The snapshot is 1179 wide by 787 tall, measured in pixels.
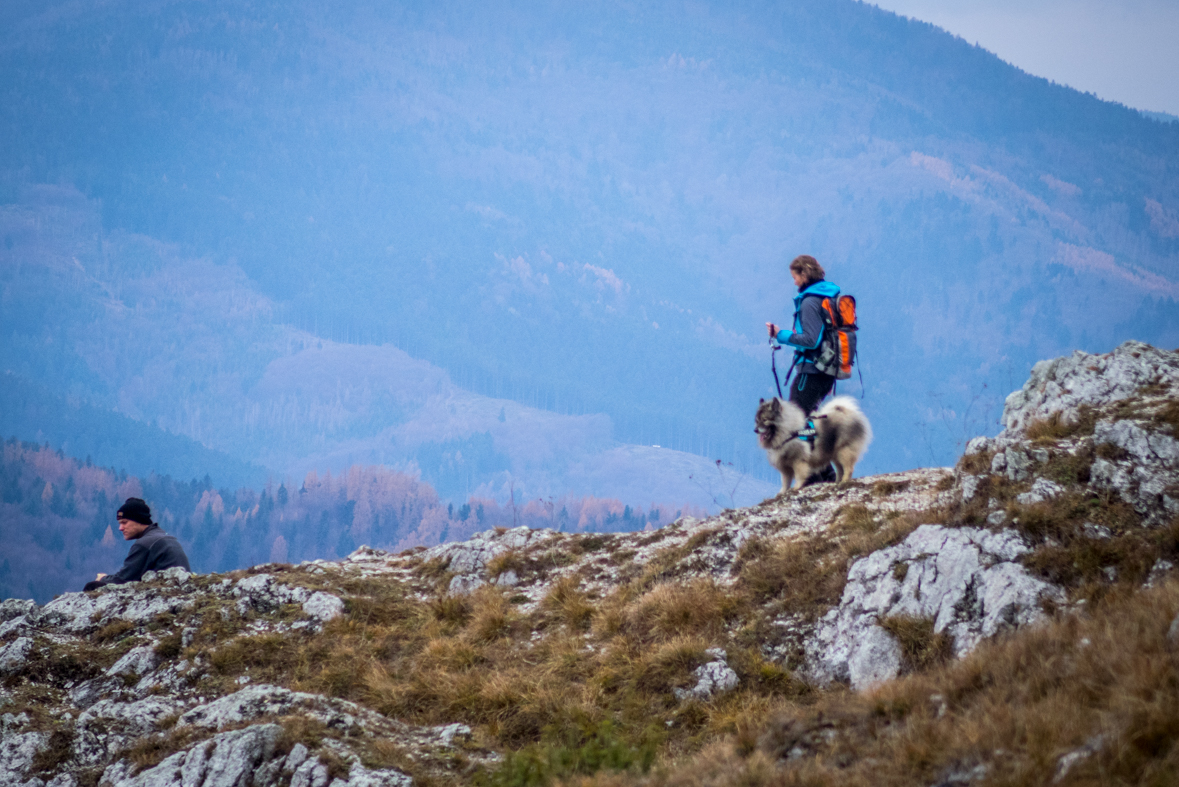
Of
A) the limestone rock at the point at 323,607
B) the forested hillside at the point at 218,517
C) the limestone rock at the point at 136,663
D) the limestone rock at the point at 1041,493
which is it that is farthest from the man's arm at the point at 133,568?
the forested hillside at the point at 218,517

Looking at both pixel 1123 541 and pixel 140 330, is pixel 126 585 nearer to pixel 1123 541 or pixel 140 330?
pixel 1123 541

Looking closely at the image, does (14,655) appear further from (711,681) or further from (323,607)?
(711,681)

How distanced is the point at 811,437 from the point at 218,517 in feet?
398

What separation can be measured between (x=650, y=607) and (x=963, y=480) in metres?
4.05

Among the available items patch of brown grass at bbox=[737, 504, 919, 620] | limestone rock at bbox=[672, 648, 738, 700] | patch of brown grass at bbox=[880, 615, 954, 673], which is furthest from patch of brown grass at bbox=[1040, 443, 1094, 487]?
limestone rock at bbox=[672, 648, 738, 700]

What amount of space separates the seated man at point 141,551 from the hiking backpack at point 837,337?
1070 cm

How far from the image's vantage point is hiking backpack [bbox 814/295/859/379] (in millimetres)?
11344

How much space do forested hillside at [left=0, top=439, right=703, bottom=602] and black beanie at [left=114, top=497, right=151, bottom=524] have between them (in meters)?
79.2

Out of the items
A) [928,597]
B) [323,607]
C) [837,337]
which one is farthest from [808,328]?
[323,607]

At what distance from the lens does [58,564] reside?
95.1m

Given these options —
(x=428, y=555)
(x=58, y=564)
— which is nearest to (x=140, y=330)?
(x=58, y=564)

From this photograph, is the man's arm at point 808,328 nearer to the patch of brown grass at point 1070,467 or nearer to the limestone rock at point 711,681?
the patch of brown grass at point 1070,467

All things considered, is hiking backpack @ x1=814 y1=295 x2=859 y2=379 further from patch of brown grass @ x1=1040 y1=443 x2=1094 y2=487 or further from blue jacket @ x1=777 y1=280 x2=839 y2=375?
patch of brown grass @ x1=1040 y1=443 x2=1094 y2=487

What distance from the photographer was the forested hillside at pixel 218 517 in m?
94.8
